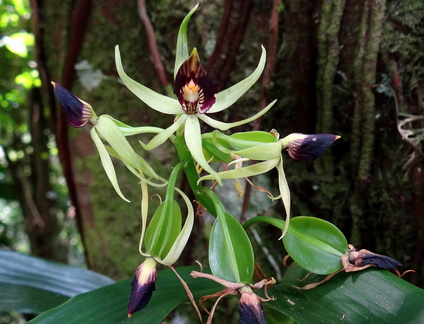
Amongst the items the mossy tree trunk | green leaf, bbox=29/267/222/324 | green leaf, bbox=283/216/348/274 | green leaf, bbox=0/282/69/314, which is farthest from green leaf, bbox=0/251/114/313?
green leaf, bbox=283/216/348/274

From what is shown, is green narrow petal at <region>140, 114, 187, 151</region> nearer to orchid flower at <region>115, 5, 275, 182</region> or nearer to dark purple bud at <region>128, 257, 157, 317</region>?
orchid flower at <region>115, 5, 275, 182</region>

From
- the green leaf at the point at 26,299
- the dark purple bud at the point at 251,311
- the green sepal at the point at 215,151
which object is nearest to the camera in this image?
the dark purple bud at the point at 251,311

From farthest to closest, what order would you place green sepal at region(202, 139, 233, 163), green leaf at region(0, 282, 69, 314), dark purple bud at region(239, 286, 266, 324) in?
green leaf at region(0, 282, 69, 314) < green sepal at region(202, 139, 233, 163) < dark purple bud at region(239, 286, 266, 324)

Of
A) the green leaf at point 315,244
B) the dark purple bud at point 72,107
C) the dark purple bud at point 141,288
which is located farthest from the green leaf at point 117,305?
the dark purple bud at point 72,107

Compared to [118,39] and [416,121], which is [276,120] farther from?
[118,39]

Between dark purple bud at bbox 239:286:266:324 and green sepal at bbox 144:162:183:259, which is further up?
green sepal at bbox 144:162:183:259

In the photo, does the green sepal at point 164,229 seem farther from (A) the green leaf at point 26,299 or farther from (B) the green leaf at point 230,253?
(A) the green leaf at point 26,299
